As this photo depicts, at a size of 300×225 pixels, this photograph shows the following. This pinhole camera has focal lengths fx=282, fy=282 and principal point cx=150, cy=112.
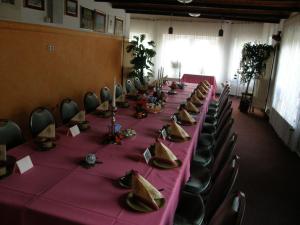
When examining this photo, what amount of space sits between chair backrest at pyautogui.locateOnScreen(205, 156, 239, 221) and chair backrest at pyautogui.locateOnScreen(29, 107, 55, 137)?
5.79ft

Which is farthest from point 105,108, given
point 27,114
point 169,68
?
point 169,68

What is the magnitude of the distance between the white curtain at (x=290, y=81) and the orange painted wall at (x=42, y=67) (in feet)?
11.9

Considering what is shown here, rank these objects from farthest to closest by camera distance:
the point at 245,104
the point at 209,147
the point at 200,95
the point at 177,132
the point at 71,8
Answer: the point at 245,104, the point at 71,8, the point at 200,95, the point at 209,147, the point at 177,132

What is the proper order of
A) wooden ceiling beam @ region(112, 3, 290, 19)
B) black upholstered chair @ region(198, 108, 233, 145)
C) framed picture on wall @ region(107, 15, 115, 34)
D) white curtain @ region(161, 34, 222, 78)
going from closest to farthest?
black upholstered chair @ region(198, 108, 233, 145)
wooden ceiling beam @ region(112, 3, 290, 19)
framed picture on wall @ region(107, 15, 115, 34)
white curtain @ region(161, 34, 222, 78)

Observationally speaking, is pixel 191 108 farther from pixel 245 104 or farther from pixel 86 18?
pixel 245 104

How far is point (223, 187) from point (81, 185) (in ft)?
3.02

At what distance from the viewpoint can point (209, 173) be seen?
103 inches

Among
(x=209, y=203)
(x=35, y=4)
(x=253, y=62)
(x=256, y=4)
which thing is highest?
(x=256, y=4)

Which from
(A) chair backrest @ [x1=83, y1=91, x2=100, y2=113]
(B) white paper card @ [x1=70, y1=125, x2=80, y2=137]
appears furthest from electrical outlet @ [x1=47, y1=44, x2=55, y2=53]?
(B) white paper card @ [x1=70, y1=125, x2=80, y2=137]

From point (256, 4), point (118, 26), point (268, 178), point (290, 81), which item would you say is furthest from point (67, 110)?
point (118, 26)

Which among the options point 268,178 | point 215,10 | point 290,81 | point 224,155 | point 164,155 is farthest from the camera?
point 215,10

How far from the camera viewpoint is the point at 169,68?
10.4m

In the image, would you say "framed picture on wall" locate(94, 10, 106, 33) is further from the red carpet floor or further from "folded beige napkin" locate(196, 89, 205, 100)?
the red carpet floor

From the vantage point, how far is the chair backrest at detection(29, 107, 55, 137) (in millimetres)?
2734
